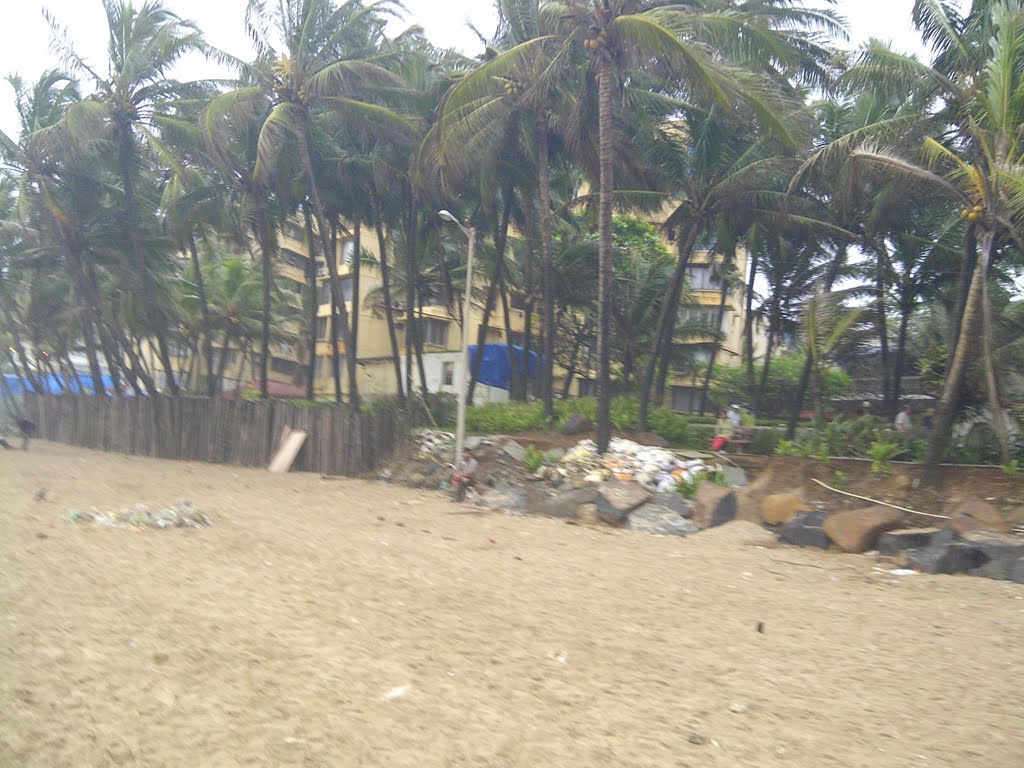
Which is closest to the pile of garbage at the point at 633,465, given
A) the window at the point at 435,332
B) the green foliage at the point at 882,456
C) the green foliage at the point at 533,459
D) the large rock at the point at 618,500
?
the green foliage at the point at 533,459

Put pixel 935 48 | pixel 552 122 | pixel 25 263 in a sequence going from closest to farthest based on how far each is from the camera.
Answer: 1. pixel 935 48
2. pixel 552 122
3. pixel 25 263

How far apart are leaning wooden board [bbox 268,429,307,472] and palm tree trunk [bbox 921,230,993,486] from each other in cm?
1396

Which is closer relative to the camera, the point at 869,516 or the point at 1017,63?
the point at 869,516

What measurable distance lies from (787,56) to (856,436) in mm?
6977

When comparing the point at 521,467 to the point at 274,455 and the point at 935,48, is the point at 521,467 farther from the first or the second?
the point at 935,48

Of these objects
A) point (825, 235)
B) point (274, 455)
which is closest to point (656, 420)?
point (825, 235)

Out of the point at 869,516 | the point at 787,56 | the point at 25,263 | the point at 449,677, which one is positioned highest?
the point at 787,56

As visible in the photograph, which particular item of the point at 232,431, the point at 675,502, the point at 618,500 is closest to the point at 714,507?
the point at 675,502

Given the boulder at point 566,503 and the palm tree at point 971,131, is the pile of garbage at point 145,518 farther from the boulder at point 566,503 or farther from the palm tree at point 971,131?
the palm tree at point 971,131

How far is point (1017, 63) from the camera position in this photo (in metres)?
12.6

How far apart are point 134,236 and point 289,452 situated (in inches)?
362

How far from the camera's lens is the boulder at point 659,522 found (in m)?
13.3

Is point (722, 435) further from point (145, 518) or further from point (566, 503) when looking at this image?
point (145, 518)

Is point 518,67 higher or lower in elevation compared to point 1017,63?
higher
